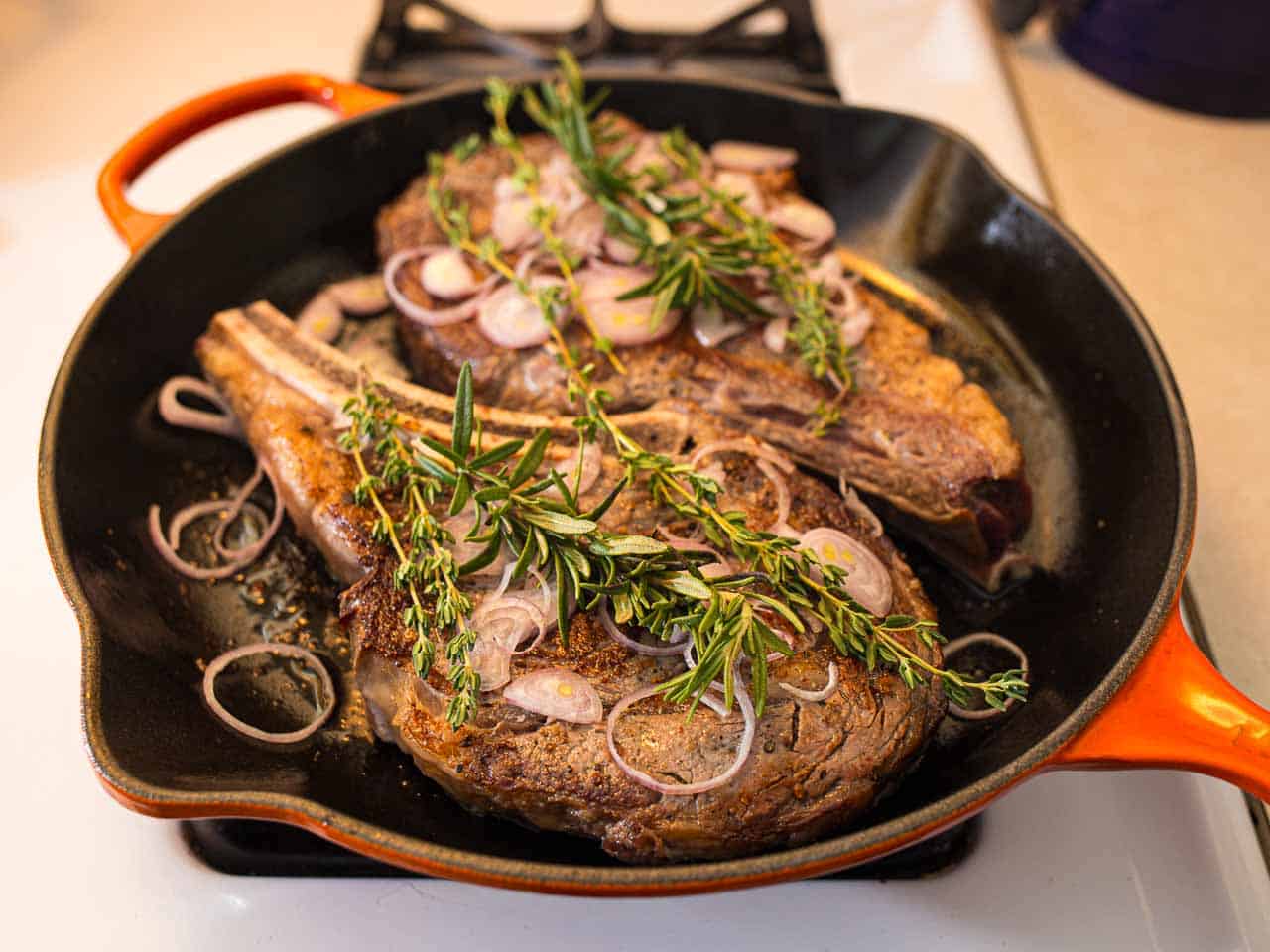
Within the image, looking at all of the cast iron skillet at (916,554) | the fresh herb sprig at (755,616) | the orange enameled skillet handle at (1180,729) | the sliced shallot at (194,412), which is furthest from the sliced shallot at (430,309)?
the orange enameled skillet handle at (1180,729)

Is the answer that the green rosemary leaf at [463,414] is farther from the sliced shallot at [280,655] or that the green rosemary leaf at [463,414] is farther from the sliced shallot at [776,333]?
the sliced shallot at [776,333]

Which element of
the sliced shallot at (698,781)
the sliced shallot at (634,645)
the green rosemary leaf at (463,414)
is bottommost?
the sliced shallot at (698,781)

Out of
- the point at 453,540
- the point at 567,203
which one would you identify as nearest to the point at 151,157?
the point at 567,203

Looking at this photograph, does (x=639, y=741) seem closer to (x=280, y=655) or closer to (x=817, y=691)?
(x=817, y=691)

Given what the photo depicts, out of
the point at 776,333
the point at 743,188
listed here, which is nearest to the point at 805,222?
the point at 743,188

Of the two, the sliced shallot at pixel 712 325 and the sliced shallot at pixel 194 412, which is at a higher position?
the sliced shallot at pixel 194 412

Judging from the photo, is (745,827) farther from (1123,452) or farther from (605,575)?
(1123,452)
